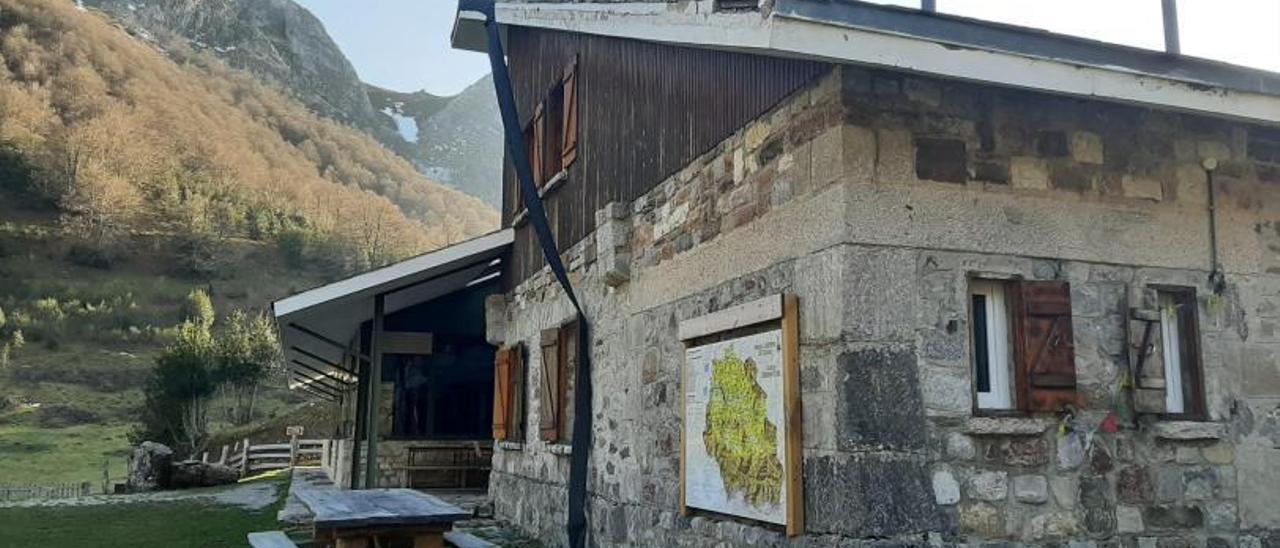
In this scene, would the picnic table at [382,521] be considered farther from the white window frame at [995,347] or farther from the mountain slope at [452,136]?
the mountain slope at [452,136]

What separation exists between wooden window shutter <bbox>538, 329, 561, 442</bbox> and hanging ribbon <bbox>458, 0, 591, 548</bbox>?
0.36 meters

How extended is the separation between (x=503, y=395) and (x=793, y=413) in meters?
6.57

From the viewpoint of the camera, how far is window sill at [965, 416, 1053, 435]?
4211 millimetres

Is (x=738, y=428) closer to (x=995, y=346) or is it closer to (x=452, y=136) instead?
(x=995, y=346)

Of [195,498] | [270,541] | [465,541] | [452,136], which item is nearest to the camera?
[270,541]

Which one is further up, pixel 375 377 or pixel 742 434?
pixel 375 377

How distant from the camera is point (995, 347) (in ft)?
14.7

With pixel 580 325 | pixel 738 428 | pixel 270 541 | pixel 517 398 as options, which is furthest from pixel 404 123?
pixel 738 428

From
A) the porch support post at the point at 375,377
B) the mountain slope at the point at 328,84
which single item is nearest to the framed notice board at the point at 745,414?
the porch support post at the point at 375,377

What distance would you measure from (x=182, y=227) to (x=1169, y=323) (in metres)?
69.7

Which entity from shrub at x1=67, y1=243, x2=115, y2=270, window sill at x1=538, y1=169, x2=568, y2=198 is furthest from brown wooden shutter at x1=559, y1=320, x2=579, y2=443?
shrub at x1=67, y1=243, x2=115, y2=270

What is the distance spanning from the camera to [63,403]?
36750 millimetres

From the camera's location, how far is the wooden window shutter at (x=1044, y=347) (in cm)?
439

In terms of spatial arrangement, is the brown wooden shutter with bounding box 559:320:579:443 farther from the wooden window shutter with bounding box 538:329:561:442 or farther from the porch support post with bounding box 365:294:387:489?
the porch support post with bounding box 365:294:387:489
